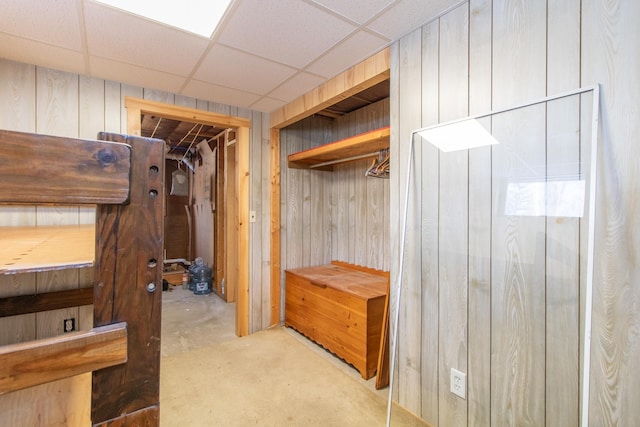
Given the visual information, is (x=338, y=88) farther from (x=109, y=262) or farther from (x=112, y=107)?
(x=109, y=262)

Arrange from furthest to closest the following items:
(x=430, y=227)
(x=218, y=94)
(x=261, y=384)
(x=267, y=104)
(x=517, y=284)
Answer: (x=267, y=104), (x=218, y=94), (x=261, y=384), (x=430, y=227), (x=517, y=284)

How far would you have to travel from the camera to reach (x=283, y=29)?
178cm

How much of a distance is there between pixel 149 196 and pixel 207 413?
1807 millimetres

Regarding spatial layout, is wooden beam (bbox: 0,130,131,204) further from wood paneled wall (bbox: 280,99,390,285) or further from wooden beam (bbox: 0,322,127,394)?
wood paneled wall (bbox: 280,99,390,285)

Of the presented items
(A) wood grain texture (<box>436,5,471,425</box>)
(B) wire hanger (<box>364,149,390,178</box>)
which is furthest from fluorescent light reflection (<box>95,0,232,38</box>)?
(B) wire hanger (<box>364,149,390,178</box>)

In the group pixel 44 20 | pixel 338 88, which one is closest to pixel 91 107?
pixel 44 20

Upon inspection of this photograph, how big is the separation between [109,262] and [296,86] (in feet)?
7.59

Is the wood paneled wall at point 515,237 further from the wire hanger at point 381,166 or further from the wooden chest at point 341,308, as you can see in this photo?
the wire hanger at point 381,166

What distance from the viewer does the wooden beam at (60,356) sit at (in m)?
0.50

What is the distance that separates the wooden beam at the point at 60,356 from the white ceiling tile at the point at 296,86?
2.21m

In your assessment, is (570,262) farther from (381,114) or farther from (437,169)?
(381,114)

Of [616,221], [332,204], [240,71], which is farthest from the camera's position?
[332,204]

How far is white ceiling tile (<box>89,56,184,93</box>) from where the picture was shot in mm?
2166

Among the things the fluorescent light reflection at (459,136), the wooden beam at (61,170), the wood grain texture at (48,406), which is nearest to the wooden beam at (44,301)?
the wood grain texture at (48,406)
